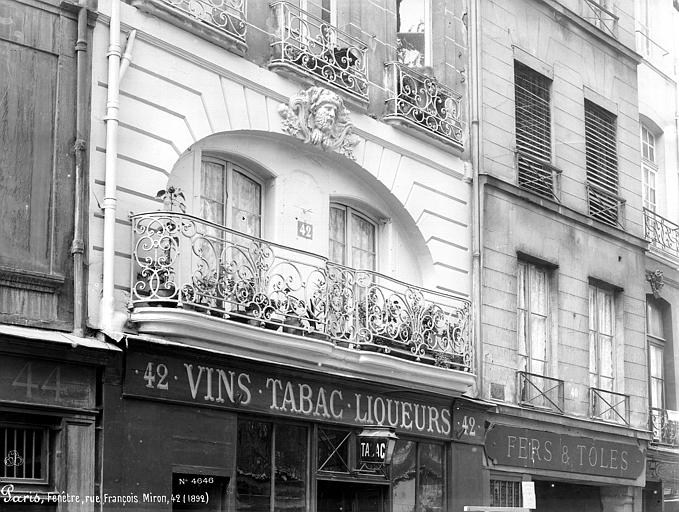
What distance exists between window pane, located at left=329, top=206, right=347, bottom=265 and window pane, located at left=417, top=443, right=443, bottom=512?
2.75 m

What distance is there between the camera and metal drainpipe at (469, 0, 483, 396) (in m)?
18.5

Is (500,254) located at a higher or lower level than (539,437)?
higher

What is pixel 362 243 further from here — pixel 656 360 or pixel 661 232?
pixel 661 232

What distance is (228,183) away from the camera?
15422 millimetres

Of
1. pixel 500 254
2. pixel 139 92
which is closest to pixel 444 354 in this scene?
pixel 500 254

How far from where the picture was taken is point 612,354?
72.5 ft

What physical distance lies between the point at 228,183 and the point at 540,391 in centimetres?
679

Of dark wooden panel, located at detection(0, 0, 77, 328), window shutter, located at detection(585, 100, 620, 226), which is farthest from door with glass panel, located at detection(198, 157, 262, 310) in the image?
window shutter, located at detection(585, 100, 620, 226)

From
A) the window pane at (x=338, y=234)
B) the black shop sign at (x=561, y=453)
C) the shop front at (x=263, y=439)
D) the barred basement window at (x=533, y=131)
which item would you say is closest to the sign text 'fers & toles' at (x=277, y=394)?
the shop front at (x=263, y=439)

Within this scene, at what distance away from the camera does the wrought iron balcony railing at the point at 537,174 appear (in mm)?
20234

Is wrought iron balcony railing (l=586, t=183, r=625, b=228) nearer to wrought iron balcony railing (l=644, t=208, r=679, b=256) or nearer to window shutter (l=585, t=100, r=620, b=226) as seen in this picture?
window shutter (l=585, t=100, r=620, b=226)

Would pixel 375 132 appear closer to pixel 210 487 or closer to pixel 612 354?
pixel 210 487

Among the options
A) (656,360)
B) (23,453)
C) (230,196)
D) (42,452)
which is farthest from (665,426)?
(23,453)

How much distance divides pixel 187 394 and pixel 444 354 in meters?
4.52
